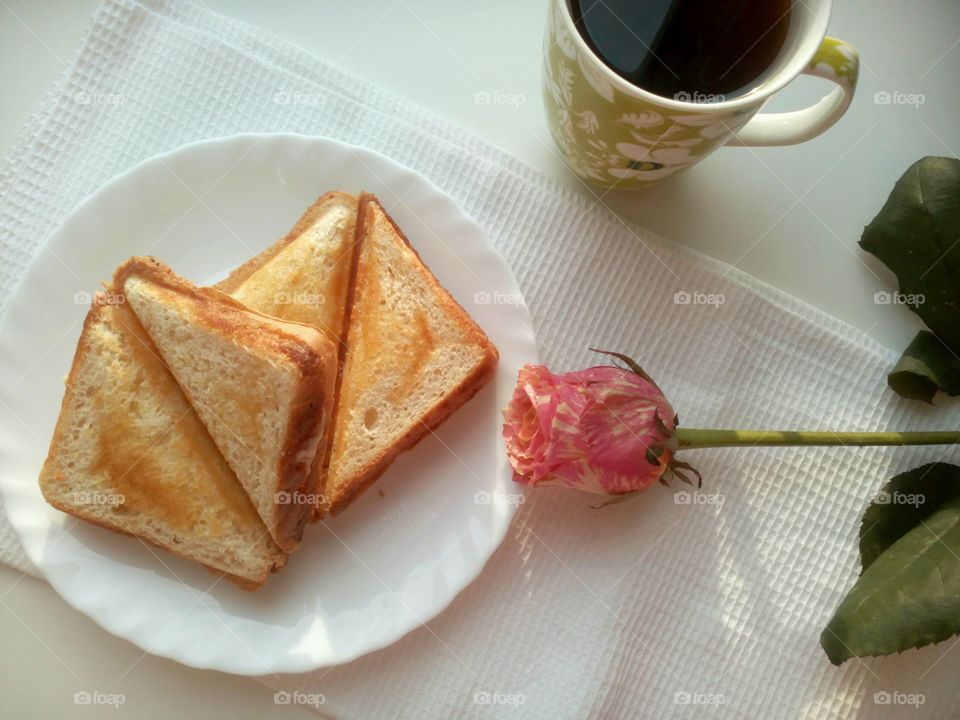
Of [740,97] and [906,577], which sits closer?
[740,97]

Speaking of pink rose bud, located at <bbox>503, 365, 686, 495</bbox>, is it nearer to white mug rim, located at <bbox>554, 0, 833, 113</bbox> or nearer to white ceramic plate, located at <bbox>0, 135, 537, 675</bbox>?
white ceramic plate, located at <bbox>0, 135, 537, 675</bbox>

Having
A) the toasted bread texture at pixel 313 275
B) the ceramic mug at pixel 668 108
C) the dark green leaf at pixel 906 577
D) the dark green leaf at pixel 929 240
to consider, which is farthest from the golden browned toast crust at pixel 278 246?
the dark green leaf at pixel 906 577

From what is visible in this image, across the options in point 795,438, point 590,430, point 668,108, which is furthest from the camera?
point 795,438

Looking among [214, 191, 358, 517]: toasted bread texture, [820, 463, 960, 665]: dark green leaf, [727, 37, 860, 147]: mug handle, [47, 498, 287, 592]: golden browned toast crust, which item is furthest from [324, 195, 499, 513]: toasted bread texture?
[820, 463, 960, 665]: dark green leaf

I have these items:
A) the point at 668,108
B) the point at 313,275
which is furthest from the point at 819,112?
the point at 313,275

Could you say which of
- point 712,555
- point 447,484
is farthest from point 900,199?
point 447,484

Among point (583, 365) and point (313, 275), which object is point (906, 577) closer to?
point (583, 365)

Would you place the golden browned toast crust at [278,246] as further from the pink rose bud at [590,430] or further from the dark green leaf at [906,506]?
the dark green leaf at [906,506]
